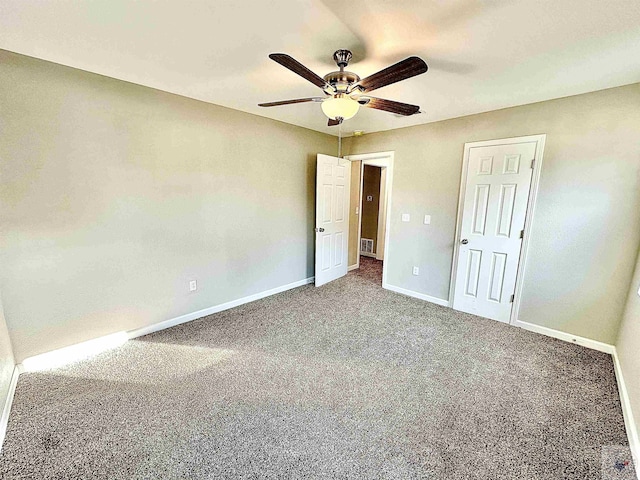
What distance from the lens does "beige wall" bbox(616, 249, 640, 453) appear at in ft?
5.52

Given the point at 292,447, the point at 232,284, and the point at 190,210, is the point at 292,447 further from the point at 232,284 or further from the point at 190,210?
the point at 190,210

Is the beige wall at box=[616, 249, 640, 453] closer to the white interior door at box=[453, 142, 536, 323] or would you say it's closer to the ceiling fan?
the white interior door at box=[453, 142, 536, 323]

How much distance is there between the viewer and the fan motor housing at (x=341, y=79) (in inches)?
71.4

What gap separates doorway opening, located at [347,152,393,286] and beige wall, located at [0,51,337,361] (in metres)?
1.95

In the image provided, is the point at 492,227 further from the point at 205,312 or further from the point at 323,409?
the point at 205,312

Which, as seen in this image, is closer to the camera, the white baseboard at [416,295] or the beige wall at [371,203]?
the white baseboard at [416,295]

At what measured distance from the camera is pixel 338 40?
5.45 feet

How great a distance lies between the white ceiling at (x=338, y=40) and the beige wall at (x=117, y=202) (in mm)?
309

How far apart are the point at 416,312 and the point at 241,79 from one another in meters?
3.08

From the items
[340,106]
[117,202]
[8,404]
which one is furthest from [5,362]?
[340,106]

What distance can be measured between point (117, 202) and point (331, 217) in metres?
2.68

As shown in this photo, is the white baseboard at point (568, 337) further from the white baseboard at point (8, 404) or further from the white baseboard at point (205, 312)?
the white baseboard at point (8, 404)

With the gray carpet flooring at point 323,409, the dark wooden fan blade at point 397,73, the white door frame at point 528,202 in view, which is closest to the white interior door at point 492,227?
the white door frame at point 528,202

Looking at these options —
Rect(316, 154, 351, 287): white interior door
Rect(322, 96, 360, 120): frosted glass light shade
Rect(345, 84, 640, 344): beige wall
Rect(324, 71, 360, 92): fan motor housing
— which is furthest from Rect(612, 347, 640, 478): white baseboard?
Rect(316, 154, 351, 287): white interior door
